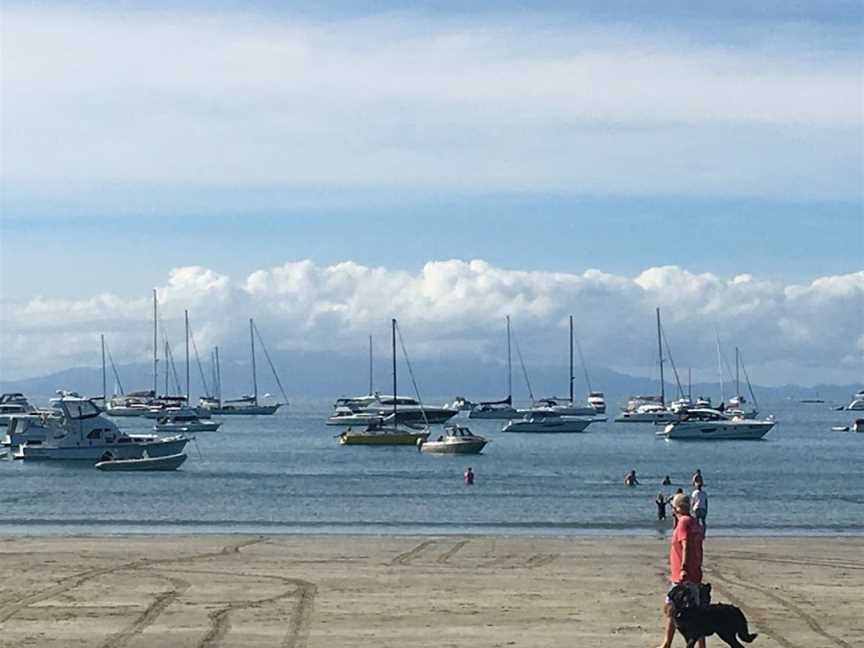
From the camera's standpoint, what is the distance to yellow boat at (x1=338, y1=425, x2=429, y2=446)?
11138 centimetres

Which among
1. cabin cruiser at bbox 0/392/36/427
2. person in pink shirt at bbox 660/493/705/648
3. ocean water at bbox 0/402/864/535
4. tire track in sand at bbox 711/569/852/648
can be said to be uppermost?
cabin cruiser at bbox 0/392/36/427

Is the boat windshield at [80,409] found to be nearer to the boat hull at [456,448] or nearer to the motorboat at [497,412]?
the boat hull at [456,448]

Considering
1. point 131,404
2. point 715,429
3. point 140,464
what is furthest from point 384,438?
point 131,404

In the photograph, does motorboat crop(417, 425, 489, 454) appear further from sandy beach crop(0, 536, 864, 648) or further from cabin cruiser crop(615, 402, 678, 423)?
cabin cruiser crop(615, 402, 678, 423)

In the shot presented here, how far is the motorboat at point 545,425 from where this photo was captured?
140 meters

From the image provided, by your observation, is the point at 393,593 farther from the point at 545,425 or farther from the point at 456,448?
the point at 545,425

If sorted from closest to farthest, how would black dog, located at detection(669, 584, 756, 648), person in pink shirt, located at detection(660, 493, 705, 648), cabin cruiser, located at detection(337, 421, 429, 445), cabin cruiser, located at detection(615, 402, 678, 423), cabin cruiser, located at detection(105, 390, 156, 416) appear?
black dog, located at detection(669, 584, 756, 648), person in pink shirt, located at detection(660, 493, 705, 648), cabin cruiser, located at detection(337, 421, 429, 445), cabin cruiser, located at detection(615, 402, 678, 423), cabin cruiser, located at detection(105, 390, 156, 416)

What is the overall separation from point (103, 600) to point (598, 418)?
167061 mm

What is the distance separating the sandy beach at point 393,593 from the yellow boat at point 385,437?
7136cm

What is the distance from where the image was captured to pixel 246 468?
88938mm

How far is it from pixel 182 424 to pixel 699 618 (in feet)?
420

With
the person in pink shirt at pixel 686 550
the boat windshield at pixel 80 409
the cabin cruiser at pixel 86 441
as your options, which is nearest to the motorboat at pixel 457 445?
the cabin cruiser at pixel 86 441

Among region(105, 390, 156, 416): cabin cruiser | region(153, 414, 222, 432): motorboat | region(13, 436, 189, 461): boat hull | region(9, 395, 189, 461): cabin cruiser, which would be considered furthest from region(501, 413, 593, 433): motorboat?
region(13, 436, 189, 461): boat hull

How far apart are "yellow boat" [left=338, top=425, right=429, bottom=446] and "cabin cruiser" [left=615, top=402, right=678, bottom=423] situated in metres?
59.5
